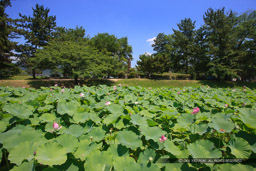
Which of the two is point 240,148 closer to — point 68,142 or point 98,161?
point 98,161

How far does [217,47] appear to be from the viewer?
19406 millimetres

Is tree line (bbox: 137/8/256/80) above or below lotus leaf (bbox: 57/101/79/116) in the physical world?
above

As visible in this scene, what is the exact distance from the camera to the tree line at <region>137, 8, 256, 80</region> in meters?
18.6

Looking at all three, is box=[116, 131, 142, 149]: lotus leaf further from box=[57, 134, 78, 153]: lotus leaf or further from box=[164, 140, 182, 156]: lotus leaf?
box=[57, 134, 78, 153]: lotus leaf

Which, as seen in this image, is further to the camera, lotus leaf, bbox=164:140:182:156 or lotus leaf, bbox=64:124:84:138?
lotus leaf, bbox=64:124:84:138

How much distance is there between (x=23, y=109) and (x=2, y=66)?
72.2 feet

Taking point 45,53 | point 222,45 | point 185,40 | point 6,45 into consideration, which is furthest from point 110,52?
point 222,45

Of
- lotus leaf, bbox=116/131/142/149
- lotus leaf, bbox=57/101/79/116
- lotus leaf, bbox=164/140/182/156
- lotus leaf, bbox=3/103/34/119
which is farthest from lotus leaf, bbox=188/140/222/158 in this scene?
lotus leaf, bbox=3/103/34/119

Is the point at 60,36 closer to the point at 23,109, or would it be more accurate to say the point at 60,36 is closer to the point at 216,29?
the point at 23,109

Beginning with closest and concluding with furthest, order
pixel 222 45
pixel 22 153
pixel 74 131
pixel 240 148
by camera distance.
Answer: pixel 22 153, pixel 240 148, pixel 74 131, pixel 222 45

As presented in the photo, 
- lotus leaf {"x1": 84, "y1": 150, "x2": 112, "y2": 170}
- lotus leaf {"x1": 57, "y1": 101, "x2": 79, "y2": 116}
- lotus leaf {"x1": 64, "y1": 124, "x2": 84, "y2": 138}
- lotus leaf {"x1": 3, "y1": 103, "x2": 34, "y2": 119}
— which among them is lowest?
lotus leaf {"x1": 84, "y1": 150, "x2": 112, "y2": 170}

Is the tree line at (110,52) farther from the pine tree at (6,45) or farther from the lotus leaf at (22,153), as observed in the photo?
the lotus leaf at (22,153)

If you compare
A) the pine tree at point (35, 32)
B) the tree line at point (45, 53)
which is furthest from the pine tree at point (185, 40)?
the pine tree at point (35, 32)

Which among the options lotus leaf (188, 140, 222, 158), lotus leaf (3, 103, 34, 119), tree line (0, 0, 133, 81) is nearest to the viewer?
lotus leaf (188, 140, 222, 158)
